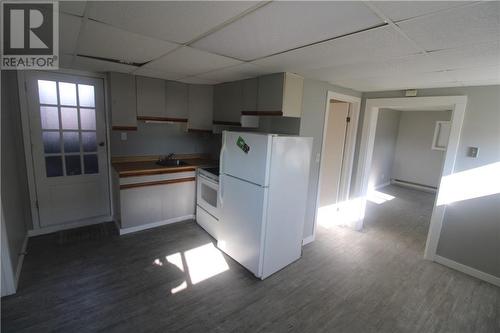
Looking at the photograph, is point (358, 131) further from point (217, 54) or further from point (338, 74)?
point (217, 54)

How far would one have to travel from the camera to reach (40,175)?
302 centimetres

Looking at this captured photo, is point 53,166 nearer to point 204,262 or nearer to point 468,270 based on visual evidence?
point 204,262

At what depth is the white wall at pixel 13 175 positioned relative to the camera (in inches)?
87.2

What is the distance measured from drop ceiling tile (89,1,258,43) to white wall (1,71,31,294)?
77.5 inches

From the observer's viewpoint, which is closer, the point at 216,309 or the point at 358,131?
the point at 216,309

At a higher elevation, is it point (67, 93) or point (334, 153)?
point (67, 93)

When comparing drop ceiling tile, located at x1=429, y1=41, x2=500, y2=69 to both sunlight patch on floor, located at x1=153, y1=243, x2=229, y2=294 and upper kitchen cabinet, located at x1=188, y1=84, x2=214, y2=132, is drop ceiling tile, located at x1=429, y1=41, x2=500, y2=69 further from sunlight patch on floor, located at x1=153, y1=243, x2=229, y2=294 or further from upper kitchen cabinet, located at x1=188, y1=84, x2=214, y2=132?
upper kitchen cabinet, located at x1=188, y1=84, x2=214, y2=132

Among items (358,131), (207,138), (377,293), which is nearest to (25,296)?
(207,138)

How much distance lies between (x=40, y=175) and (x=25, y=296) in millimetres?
1602

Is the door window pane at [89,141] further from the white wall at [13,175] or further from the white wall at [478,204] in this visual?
the white wall at [478,204]

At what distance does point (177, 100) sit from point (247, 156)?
6.17 ft

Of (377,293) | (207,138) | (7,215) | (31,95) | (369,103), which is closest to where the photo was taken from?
(7,215)

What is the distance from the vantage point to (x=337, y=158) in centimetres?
390

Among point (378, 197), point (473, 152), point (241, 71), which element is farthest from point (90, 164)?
point (378, 197)
